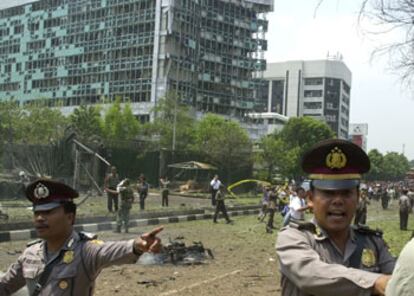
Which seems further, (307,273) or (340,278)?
(307,273)

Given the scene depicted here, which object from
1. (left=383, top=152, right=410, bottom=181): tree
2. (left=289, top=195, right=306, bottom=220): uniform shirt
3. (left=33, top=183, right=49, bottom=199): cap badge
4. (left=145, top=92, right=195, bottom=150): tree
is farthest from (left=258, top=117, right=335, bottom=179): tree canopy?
(left=383, top=152, right=410, bottom=181): tree

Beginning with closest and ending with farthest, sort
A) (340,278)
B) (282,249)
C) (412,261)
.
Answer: (412,261)
(340,278)
(282,249)

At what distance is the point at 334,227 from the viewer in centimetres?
222

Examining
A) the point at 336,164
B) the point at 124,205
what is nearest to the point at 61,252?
the point at 336,164

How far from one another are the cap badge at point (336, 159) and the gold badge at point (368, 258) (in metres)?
0.35

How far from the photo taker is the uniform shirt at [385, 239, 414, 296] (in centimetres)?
129

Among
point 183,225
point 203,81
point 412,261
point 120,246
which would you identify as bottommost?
point 183,225

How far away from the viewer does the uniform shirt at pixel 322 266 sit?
177 cm

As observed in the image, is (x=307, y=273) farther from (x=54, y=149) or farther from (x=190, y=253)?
(x=54, y=149)

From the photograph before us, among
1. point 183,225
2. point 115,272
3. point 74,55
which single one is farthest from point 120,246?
point 74,55

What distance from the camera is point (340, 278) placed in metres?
1.79

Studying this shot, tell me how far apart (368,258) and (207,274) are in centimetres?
758

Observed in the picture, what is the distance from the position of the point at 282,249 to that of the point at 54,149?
60.5 ft

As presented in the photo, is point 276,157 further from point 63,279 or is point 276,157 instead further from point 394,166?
point 394,166
